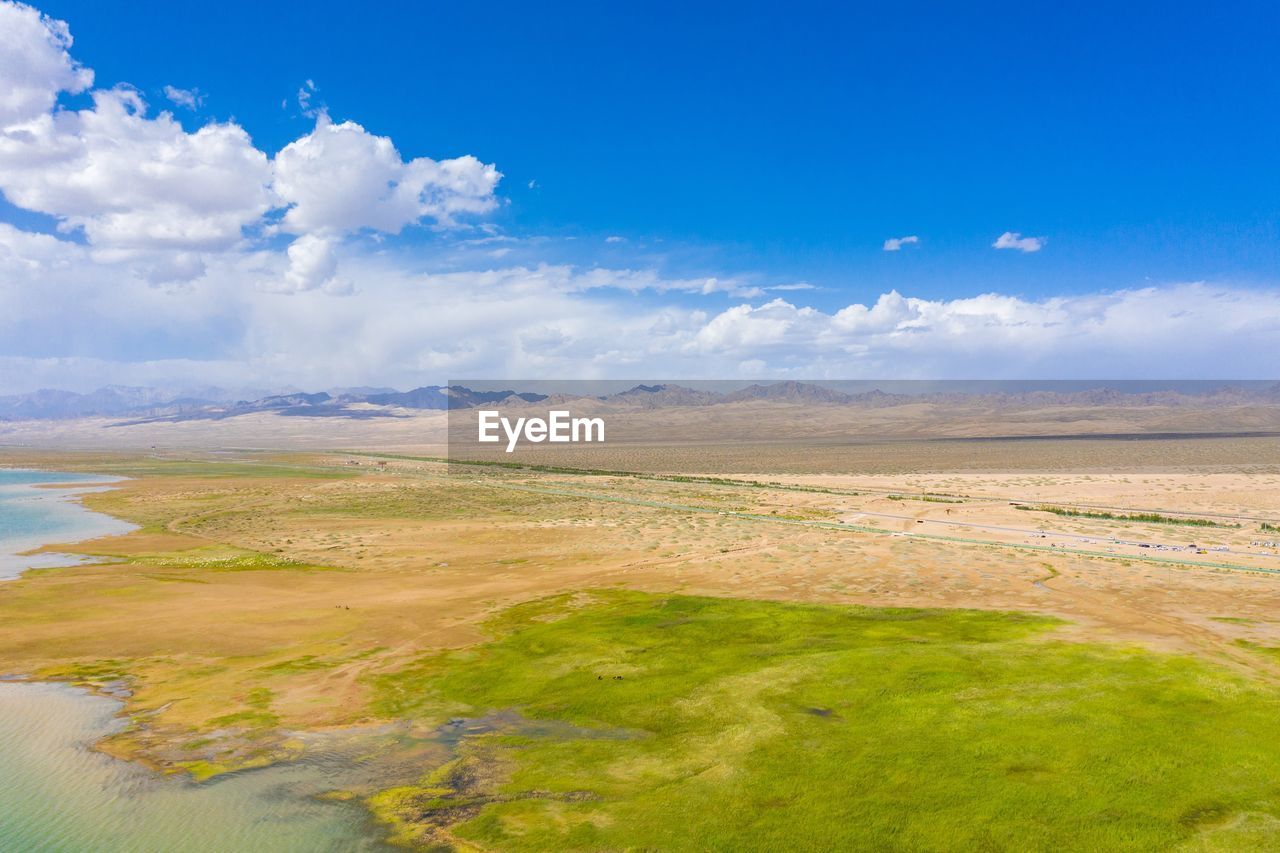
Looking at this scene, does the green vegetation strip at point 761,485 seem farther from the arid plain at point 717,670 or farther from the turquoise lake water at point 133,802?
the turquoise lake water at point 133,802

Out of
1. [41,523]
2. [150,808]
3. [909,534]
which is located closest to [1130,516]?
[909,534]

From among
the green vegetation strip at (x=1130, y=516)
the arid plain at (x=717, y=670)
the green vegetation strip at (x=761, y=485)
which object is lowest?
the green vegetation strip at (x=761, y=485)

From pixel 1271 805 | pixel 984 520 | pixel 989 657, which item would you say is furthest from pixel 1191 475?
pixel 1271 805

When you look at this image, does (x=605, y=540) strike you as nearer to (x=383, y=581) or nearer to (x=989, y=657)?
(x=383, y=581)

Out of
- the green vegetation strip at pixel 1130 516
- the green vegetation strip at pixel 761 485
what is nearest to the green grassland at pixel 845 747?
the green vegetation strip at pixel 1130 516

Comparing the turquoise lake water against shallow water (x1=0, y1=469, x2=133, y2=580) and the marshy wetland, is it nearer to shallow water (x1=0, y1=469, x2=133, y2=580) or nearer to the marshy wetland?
the marshy wetland

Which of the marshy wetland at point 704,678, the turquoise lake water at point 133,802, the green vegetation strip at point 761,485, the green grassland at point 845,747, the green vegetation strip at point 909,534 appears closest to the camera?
the green grassland at point 845,747

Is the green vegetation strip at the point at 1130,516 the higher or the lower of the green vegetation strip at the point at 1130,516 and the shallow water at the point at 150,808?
the lower
